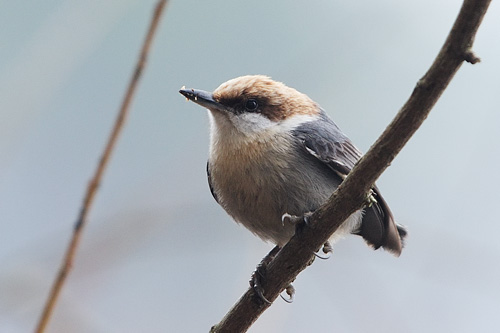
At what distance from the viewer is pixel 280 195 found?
293 centimetres

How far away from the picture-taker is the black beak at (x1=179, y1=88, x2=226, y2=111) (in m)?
3.15

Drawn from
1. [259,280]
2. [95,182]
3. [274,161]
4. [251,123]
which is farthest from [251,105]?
[95,182]

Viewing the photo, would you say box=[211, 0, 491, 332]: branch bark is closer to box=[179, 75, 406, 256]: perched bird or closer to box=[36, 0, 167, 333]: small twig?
box=[179, 75, 406, 256]: perched bird

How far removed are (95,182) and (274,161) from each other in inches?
54.6

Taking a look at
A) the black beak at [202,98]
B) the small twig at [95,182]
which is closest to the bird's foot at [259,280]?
the black beak at [202,98]

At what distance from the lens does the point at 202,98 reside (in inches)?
125

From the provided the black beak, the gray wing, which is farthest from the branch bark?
the black beak

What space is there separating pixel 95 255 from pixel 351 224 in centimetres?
144

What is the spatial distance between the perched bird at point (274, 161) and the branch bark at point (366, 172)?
0.41m

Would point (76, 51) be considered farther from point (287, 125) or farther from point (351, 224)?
point (351, 224)

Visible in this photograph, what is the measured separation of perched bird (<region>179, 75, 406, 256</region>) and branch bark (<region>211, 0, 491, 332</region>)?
0.41 metres

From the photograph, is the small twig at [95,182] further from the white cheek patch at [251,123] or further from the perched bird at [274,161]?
the white cheek patch at [251,123]

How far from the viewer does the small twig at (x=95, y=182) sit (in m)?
1.59

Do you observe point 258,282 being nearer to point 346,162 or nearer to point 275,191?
point 275,191
